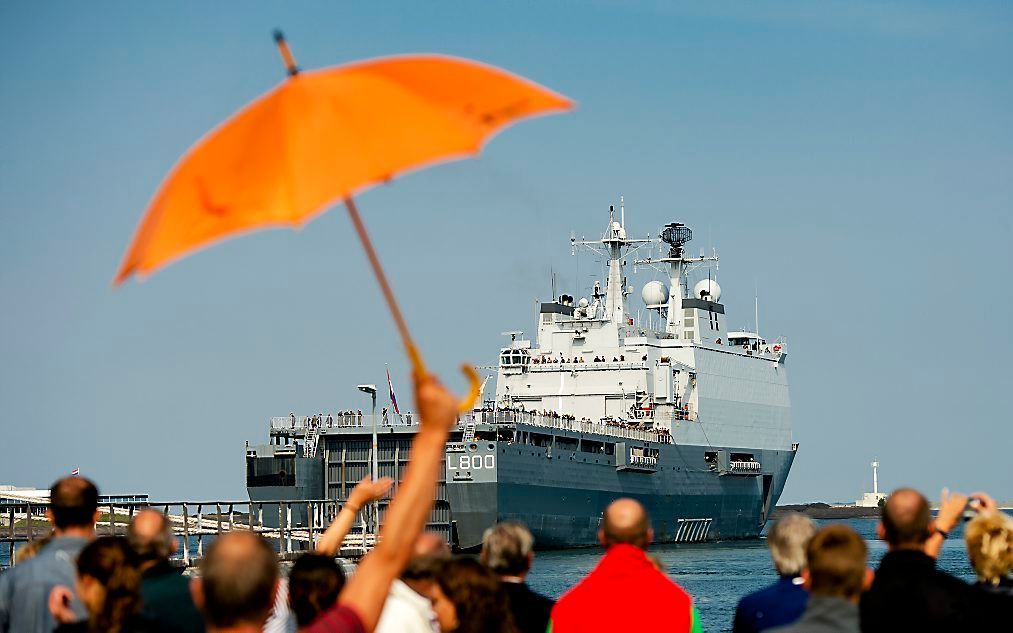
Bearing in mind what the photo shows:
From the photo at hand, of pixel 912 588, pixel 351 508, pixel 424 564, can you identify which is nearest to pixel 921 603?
pixel 912 588

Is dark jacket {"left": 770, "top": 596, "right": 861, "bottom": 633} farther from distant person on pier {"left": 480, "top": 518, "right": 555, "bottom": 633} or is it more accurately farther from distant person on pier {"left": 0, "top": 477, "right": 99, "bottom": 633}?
distant person on pier {"left": 0, "top": 477, "right": 99, "bottom": 633}

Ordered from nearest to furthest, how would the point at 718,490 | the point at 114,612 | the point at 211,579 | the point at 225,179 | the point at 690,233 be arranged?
the point at 211,579, the point at 225,179, the point at 114,612, the point at 718,490, the point at 690,233

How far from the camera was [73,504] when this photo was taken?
24.0ft

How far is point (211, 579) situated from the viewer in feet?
14.8

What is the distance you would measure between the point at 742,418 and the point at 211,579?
71.8 m

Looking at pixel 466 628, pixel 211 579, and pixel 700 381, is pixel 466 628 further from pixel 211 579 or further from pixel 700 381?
pixel 700 381

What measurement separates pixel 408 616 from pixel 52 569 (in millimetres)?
1596

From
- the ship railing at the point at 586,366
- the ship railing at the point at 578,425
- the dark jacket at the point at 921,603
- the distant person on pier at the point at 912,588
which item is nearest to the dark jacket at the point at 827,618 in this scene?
the distant person on pier at the point at 912,588

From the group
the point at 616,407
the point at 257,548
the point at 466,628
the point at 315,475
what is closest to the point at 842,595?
the point at 466,628

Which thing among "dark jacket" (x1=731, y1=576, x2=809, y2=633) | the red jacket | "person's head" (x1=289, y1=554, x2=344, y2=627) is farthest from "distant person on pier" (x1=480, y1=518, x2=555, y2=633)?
"dark jacket" (x1=731, y1=576, x2=809, y2=633)

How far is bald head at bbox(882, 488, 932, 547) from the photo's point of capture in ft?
22.5

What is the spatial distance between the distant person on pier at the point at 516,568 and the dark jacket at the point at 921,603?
1.46 m

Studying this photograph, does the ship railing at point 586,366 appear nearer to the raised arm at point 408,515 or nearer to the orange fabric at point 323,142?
the orange fabric at point 323,142

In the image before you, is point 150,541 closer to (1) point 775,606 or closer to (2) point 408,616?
(2) point 408,616
